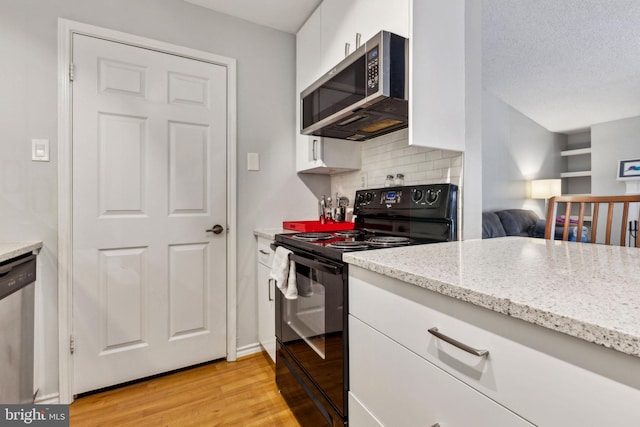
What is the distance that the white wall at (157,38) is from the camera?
1565 mm

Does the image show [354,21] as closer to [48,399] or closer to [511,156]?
[48,399]

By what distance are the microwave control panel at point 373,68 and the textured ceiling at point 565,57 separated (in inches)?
70.5

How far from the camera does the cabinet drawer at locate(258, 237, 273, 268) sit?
1929 millimetres

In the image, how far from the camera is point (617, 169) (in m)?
4.76

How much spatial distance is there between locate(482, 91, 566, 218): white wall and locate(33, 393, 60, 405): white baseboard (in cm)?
479

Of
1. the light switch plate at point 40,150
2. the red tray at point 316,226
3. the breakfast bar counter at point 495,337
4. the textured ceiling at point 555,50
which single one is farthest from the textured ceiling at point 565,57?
the light switch plate at point 40,150

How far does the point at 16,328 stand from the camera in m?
1.25

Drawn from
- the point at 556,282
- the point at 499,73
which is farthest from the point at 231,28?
the point at 499,73

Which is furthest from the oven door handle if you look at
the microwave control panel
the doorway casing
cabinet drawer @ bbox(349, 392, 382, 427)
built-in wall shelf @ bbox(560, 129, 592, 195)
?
built-in wall shelf @ bbox(560, 129, 592, 195)

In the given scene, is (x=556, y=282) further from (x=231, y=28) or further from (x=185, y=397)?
(x=231, y=28)

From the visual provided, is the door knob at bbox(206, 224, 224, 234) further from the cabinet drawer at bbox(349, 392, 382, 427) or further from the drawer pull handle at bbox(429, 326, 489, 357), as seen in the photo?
the drawer pull handle at bbox(429, 326, 489, 357)

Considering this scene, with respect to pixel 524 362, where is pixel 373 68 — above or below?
above

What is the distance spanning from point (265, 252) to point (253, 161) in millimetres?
672

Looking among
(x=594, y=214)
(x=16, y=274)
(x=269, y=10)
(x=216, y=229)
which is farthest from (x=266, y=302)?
(x=269, y=10)
